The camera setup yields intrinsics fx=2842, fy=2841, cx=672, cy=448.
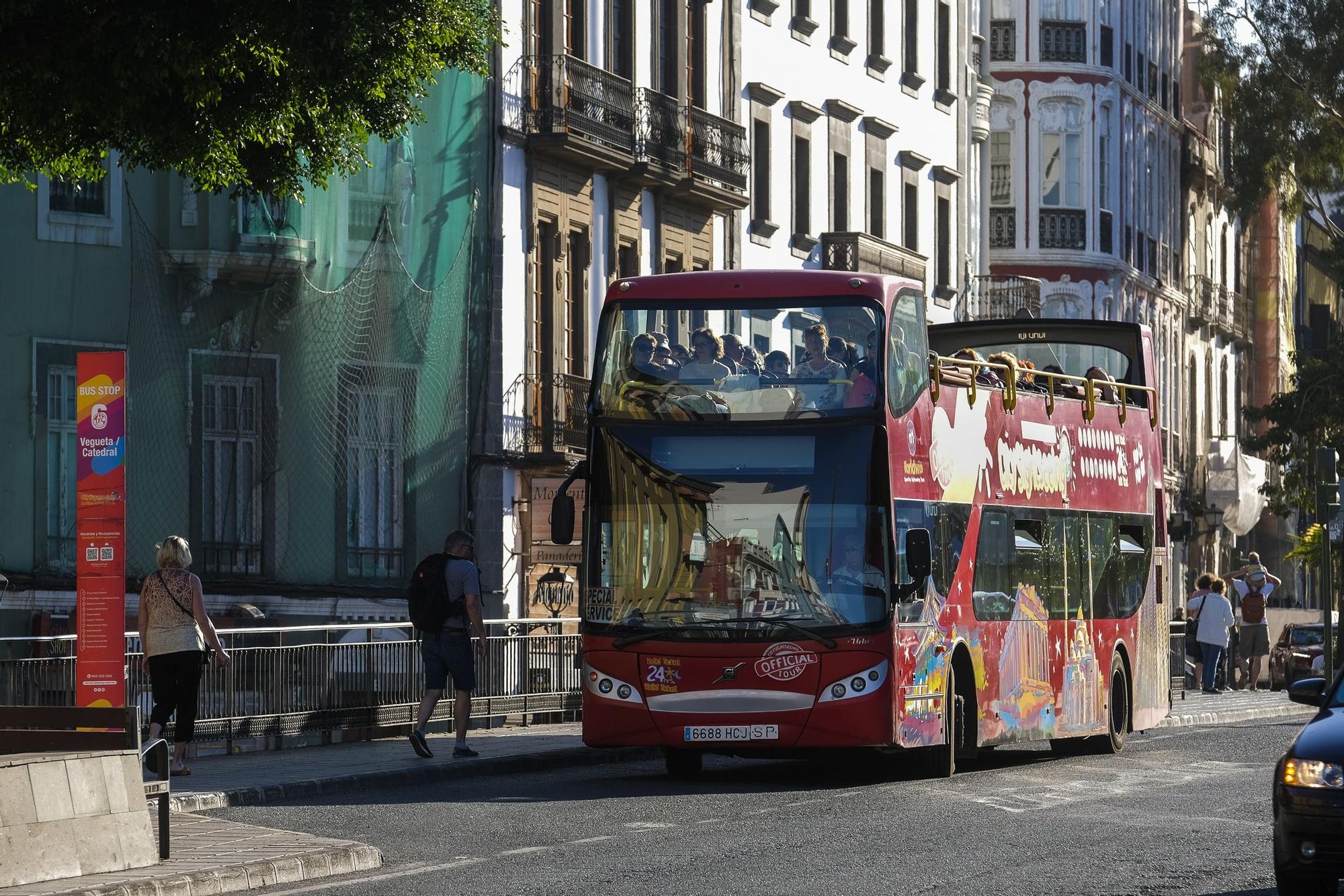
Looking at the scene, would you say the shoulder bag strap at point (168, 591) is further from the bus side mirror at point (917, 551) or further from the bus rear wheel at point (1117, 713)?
the bus rear wheel at point (1117, 713)

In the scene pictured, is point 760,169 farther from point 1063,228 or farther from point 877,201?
point 1063,228

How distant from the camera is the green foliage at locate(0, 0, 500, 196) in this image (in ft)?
59.9

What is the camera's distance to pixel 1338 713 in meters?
13.2

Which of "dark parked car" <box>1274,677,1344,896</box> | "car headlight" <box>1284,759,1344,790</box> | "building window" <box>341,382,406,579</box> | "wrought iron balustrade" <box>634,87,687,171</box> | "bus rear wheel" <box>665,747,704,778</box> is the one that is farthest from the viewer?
"wrought iron balustrade" <box>634,87,687,171</box>

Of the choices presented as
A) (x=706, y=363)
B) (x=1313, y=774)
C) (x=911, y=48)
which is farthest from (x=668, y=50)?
(x=1313, y=774)

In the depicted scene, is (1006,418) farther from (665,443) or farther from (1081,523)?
(665,443)

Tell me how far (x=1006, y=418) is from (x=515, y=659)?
21.6 ft

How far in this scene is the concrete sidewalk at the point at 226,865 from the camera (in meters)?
13.3

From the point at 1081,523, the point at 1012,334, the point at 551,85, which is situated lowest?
the point at 1081,523

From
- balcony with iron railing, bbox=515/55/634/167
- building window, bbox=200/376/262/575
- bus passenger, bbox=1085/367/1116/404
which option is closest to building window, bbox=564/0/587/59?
balcony with iron railing, bbox=515/55/634/167

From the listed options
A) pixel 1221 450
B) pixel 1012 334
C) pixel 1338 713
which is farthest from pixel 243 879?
pixel 1221 450

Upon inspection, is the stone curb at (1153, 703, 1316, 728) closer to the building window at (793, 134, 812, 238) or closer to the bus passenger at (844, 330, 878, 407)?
the bus passenger at (844, 330, 878, 407)

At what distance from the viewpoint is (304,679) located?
977 inches

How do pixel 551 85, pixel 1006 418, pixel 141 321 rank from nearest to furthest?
pixel 1006 418, pixel 141 321, pixel 551 85
